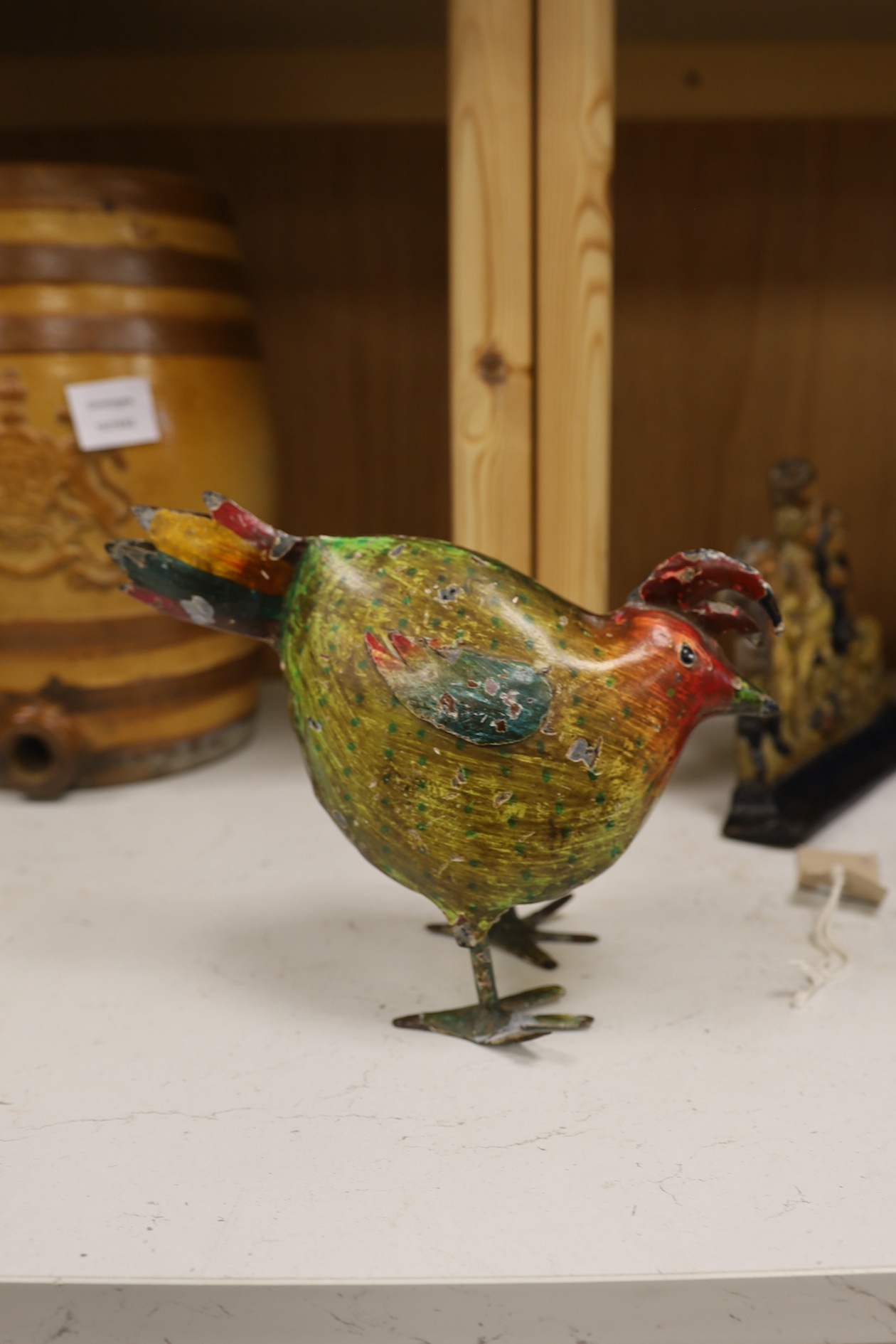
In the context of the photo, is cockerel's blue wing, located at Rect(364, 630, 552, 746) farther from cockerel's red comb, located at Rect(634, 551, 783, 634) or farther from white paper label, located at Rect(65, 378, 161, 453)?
white paper label, located at Rect(65, 378, 161, 453)

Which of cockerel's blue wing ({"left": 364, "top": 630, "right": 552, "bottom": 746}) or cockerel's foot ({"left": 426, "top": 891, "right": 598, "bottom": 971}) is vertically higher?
cockerel's blue wing ({"left": 364, "top": 630, "right": 552, "bottom": 746})

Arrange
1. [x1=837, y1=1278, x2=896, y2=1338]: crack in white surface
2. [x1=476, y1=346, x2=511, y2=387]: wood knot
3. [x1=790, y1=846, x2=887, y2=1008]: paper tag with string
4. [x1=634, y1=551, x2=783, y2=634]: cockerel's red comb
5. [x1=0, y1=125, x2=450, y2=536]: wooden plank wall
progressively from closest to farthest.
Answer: [x1=837, y1=1278, x2=896, y2=1338]: crack in white surface → [x1=634, y1=551, x2=783, y2=634]: cockerel's red comb → [x1=790, y1=846, x2=887, y2=1008]: paper tag with string → [x1=476, y1=346, x2=511, y2=387]: wood knot → [x1=0, y1=125, x2=450, y2=536]: wooden plank wall

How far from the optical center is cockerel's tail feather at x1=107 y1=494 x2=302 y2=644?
0.60m

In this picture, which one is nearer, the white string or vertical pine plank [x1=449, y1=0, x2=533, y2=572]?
the white string

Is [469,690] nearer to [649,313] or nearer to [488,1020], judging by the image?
[488,1020]

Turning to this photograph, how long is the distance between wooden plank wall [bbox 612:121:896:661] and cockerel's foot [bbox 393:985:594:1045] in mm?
700

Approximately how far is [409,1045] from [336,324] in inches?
32.3

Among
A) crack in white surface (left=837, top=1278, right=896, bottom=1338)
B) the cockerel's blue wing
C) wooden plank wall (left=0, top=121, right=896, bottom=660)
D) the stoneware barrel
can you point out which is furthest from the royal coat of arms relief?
crack in white surface (left=837, top=1278, right=896, bottom=1338)

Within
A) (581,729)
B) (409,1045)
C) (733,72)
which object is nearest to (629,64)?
(733,72)

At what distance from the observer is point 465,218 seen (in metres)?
0.81

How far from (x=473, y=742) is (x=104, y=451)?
51 cm

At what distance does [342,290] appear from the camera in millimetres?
1181

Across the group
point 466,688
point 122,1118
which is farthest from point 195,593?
point 122,1118

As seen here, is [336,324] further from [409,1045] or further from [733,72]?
[409,1045]
